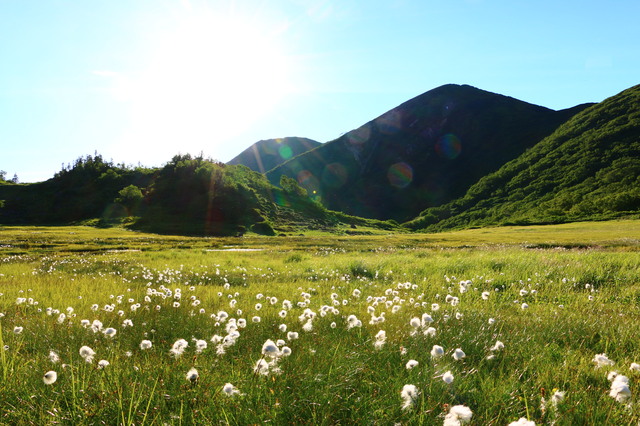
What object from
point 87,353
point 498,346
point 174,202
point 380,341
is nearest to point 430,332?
point 498,346

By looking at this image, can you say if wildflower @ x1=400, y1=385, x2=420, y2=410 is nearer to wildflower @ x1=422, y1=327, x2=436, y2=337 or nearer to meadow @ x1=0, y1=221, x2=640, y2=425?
meadow @ x1=0, y1=221, x2=640, y2=425

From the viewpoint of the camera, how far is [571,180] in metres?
111

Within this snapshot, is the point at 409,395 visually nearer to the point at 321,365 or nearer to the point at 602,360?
the point at 321,365

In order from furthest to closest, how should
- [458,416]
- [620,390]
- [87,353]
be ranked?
[87,353] → [620,390] → [458,416]

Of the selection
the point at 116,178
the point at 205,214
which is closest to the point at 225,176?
the point at 205,214

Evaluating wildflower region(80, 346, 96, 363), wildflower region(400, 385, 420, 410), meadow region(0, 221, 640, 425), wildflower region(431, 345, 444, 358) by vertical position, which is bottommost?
meadow region(0, 221, 640, 425)

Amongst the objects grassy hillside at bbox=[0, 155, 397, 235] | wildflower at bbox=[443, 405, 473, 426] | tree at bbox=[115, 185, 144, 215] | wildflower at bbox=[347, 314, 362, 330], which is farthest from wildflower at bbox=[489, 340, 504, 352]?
tree at bbox=[115, 185, 144, 215]

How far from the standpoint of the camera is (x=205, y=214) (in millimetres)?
79438

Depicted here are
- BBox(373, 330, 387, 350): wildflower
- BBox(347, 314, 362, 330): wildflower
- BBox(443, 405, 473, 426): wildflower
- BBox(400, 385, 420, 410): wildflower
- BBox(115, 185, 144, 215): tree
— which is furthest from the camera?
BBox(115, 185, 144, 215): tree

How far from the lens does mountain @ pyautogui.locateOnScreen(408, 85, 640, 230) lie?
9194cm

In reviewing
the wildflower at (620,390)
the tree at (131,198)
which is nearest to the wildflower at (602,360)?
the wildflower at (620,390)

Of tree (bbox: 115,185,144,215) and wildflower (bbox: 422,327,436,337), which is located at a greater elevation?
tree (bbox: 115,185,144,215)

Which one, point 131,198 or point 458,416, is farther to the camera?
point 131,198

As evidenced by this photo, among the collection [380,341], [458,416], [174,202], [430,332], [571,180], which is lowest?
[430,332]
